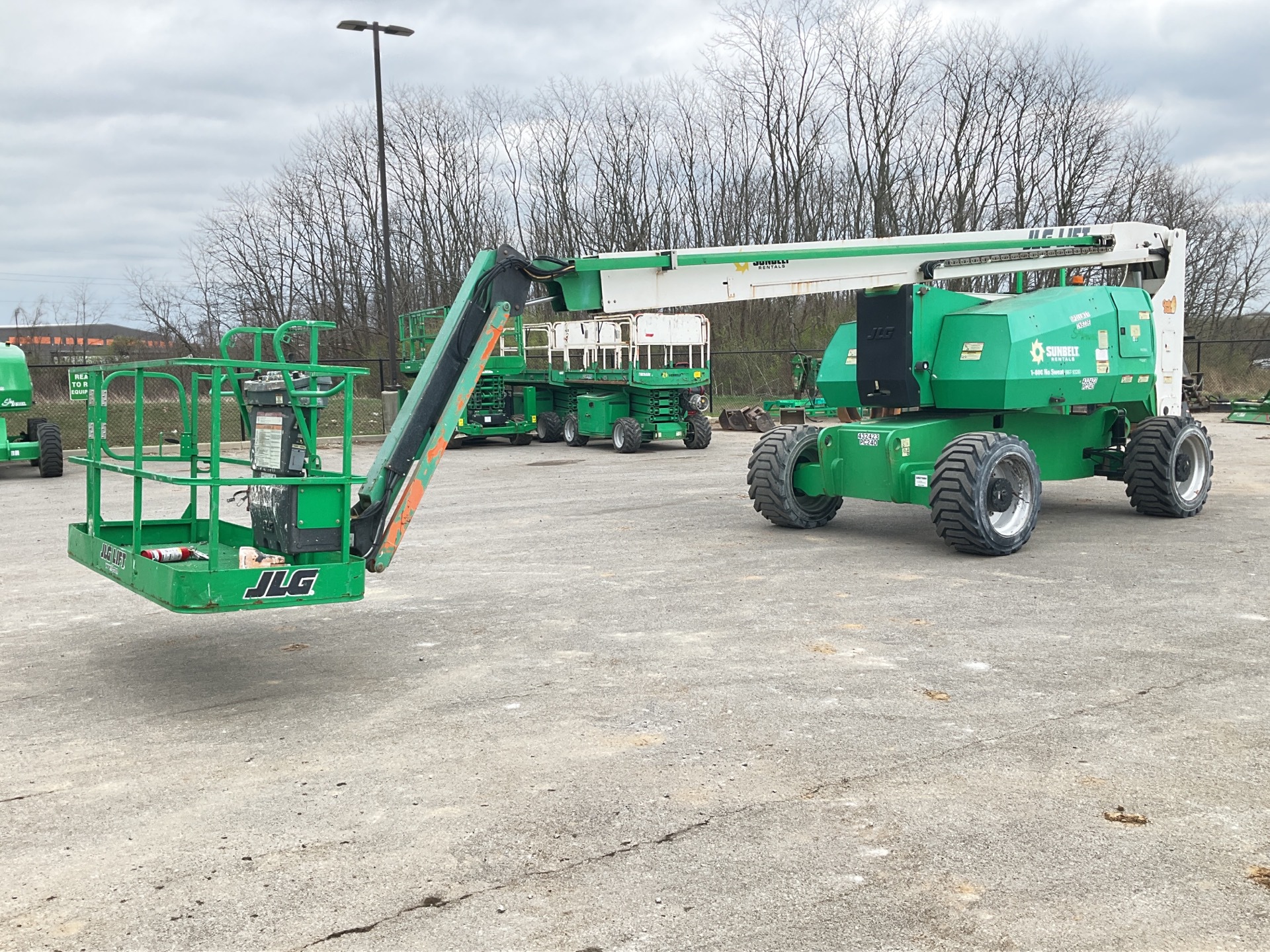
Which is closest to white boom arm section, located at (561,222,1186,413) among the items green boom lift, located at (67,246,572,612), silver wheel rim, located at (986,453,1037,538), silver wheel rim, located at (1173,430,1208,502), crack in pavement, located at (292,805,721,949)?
silver wheel rim, located at (1173,430,1208,502)

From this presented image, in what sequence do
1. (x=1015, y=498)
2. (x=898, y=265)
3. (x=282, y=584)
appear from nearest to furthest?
(x=282, y=584) < (x=1015, y=498) < (x=898, y=265)

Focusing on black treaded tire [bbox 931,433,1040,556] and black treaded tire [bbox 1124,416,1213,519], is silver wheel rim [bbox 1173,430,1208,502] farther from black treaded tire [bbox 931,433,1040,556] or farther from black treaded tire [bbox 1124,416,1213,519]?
black treaded tire [bbox 931,433,1040,556]

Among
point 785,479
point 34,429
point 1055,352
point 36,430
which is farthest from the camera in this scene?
point 34,429

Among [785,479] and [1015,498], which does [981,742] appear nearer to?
[1015,498]

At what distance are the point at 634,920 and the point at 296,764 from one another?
6.38 feet

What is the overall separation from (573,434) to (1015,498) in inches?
554

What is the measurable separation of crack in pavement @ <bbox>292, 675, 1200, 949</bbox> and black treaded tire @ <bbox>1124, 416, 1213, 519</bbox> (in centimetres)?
592

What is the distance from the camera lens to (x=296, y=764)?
15.8ft

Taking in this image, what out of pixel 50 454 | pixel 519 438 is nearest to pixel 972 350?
pixel 50 454

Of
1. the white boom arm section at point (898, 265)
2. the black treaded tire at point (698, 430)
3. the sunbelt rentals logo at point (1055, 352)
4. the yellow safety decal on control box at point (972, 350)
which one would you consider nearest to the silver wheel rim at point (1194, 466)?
the white boom arm section at point (898, 265)

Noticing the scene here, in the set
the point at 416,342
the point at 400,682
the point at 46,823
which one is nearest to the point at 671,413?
the point at 416,342

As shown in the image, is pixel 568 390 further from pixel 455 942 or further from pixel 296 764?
pixel 455 942

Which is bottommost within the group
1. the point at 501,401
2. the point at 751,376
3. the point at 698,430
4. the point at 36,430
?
the point at 698,430

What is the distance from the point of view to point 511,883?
371 cm
